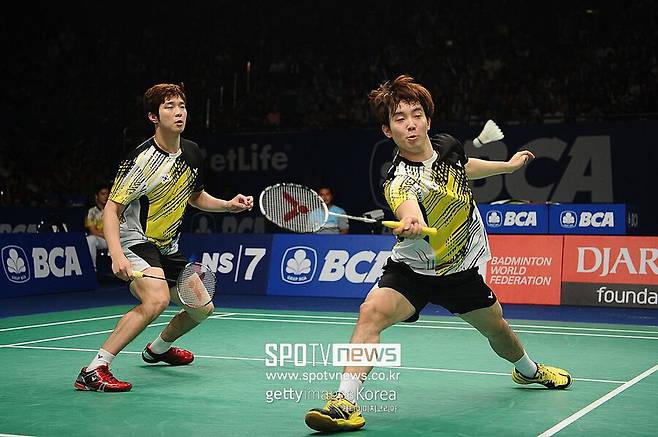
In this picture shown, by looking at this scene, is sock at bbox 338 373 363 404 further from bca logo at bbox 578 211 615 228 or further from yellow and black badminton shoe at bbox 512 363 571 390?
bca logo at bbox 578 211 615 228

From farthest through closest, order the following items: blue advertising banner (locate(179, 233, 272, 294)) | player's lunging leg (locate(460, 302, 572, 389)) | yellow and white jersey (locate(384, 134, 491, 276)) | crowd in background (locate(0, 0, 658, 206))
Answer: crowd in background (locate(0, 0, 658, 206)) → blue advertising banner (locate(179, 233, 272, 294)) → player's lunging leg (locate(460, 302, 572, 389)) → yellow and white jersey (locate(384, 134, 491, 276))

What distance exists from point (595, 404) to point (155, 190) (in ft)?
10.0

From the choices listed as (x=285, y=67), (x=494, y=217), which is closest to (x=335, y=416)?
(x=494, y=217)

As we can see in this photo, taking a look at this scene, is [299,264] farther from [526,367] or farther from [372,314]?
[372,314]

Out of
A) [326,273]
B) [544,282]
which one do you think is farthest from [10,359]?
[544,282]

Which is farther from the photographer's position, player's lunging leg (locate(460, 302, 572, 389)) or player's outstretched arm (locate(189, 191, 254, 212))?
player's outstretched arm (locate(189, 191, 254, 212))

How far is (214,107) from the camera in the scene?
839 inches

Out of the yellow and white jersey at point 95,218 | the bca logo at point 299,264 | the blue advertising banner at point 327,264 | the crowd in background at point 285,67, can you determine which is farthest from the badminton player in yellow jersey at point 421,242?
the crowd in background at point 285,67

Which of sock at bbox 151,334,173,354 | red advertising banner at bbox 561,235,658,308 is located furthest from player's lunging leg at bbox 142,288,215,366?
red advertising banner at bbox 561,235,658,308

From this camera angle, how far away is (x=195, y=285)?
6.55m

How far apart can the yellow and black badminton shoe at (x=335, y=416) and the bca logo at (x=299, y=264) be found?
806 centimetres

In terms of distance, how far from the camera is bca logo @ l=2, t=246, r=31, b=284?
1256cm

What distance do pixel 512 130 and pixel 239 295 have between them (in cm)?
623

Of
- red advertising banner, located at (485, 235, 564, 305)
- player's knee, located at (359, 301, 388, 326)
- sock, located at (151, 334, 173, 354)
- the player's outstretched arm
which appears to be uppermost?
the player's outstretched arm
